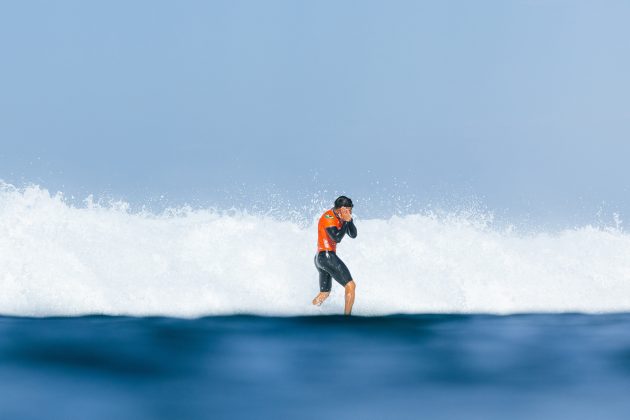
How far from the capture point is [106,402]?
838cm

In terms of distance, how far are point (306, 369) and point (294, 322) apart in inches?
146

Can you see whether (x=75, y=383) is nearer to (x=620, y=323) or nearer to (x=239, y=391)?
(x=239, y=391)

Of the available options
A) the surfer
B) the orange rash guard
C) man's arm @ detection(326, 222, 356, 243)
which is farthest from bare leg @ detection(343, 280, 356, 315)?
man's arm @ detection(326, 222, 356, 243)

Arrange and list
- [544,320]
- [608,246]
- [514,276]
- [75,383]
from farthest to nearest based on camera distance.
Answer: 1. [608,246]
2. [514,276]
3. [544,320]
4. [75,383]

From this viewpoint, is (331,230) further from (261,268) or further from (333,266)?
(261,268)

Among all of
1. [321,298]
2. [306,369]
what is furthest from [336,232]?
[306,369]

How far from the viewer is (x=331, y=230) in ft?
44.8

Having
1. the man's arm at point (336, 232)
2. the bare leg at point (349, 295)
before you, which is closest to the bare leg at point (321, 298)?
the bare leg at point (349, 295)

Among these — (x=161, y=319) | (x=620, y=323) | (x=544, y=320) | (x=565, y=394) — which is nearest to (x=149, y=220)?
(x=161, y=319)

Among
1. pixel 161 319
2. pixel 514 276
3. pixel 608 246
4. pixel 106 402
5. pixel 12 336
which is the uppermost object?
pixel 608 246

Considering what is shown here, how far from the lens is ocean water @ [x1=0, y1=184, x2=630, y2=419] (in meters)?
8.59

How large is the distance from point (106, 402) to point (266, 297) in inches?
302

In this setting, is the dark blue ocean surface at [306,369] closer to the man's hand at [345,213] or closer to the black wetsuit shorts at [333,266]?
the black wetsuit shorts at [333,266]

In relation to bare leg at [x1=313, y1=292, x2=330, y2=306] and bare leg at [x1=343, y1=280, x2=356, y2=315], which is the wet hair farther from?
bare leg at [x1=313, y1=292, x2=330, y2=306]
